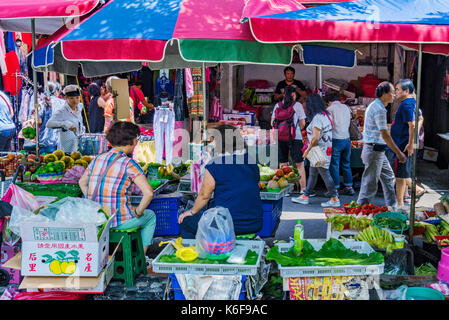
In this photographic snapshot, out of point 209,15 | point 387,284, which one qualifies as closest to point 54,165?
point 209,15

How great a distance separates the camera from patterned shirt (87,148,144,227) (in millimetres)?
5078

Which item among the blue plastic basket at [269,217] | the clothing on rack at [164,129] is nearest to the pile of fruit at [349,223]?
the blue plastic basket at [269,217]

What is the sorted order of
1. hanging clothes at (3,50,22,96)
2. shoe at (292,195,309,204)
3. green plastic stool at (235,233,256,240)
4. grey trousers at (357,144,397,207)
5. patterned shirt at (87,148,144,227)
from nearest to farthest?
green plastic stool at (235,233,256,240) < patterned shirt at (87,148,144,227) < grey trousers at (357,144,397,207) < shoe at (292,195,309,204) < hanging clothes at (3,50,22,96)

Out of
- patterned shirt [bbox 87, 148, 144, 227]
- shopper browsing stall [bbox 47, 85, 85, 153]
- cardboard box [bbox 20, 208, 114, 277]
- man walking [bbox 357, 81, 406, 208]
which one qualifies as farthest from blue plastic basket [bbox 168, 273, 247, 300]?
shopper browsing stall [bbox 47, 85, 85, 153]

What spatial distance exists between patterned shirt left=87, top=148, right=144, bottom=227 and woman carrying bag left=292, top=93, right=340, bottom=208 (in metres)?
3.88

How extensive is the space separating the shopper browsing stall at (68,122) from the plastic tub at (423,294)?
5848 millimetres

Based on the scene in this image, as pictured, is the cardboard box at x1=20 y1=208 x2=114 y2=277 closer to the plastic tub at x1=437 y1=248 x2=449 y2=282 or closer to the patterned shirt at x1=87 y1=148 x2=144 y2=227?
the patterned shirt at x1=87 y1=148 x2=144 y2=227

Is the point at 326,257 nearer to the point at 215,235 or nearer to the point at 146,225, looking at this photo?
the point at 215,235

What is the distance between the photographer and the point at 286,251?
452 centimetres

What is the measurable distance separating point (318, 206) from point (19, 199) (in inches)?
200

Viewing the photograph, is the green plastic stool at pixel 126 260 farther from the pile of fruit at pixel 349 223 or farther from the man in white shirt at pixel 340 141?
the man in white shirt at pixel 340 141

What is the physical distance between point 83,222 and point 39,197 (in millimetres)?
1695

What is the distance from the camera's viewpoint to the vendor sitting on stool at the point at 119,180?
200 inches

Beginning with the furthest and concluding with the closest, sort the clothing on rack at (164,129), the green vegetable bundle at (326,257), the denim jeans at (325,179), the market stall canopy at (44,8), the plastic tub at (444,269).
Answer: the clothing on rack at (164,129) < the denim jeans at (325,179) < the market stall canopy at (44,8) < the plastic tub at (444,269) < the green vegetable bundle at (326,257)
